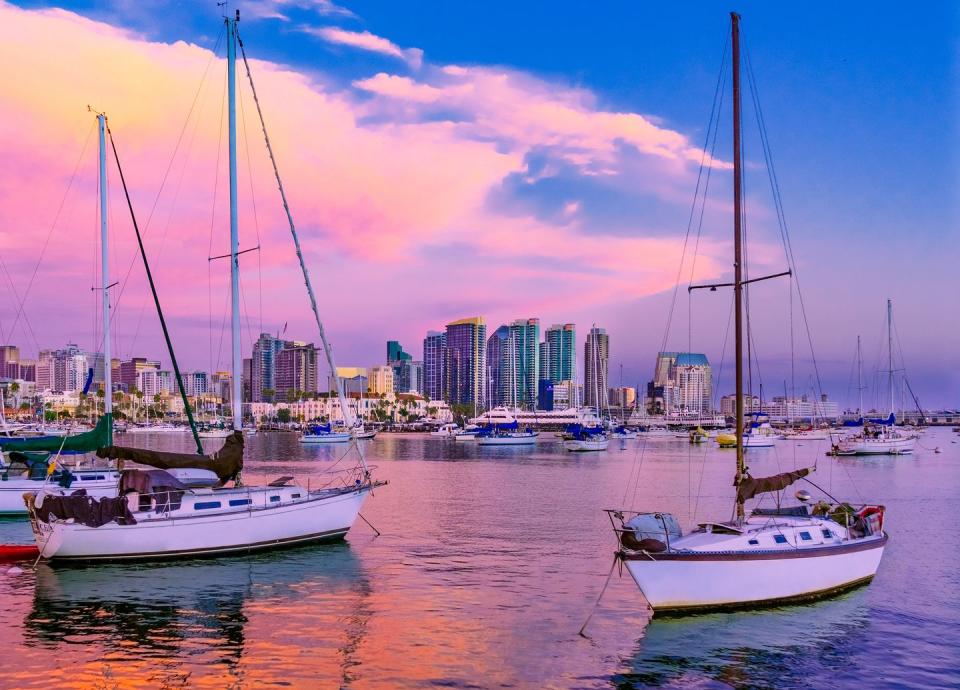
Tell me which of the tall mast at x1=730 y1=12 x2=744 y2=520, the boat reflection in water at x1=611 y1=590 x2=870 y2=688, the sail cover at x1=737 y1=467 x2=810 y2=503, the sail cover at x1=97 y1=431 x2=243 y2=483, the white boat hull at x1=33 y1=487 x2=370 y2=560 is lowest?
the boat reflection in water at x1=611 y1=590 x2=870 y2=688

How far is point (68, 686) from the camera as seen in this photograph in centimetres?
1872

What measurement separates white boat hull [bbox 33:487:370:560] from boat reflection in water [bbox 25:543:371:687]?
557 millimetres

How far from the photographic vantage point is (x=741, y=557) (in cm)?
2381

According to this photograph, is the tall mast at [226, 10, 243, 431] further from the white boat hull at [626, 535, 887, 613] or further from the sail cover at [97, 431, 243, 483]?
the white boat hull at [626, 535, 887, 613]

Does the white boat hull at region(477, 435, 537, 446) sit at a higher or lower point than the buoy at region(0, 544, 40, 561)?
lower

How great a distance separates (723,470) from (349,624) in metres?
74.9

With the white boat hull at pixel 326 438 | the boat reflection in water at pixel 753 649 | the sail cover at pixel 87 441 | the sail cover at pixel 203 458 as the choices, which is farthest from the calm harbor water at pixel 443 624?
the white boat hull at pixel 326 438

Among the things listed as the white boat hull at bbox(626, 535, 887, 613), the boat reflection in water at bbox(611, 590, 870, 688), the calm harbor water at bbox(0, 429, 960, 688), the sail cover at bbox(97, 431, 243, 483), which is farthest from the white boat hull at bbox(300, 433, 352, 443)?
the boat reflection in water at bbox(611, 590, 870, 688)

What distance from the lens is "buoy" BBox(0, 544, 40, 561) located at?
110 feet

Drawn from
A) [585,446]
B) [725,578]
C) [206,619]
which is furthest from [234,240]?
[585,446]

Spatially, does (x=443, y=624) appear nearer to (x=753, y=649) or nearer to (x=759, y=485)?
(x=753, y=649)

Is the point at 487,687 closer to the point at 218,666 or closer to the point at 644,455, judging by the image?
the point at 218,666

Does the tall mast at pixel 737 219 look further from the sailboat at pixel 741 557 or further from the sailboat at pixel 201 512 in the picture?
the sailboat at pixel 201 512

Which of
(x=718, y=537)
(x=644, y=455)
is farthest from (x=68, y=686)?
(x=644, y=455)
